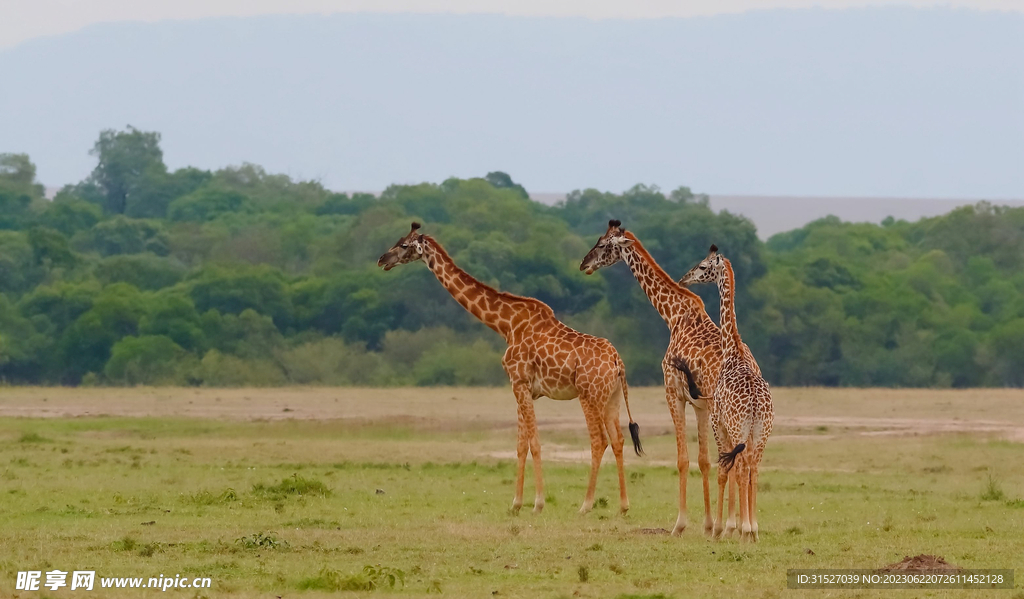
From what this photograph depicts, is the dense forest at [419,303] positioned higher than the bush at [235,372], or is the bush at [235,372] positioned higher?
the dense forest at [419,303]

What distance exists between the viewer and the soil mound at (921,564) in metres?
11.1

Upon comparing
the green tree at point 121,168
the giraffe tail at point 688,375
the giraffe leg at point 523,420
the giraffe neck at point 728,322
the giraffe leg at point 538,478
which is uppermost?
the green tree at point 121,168

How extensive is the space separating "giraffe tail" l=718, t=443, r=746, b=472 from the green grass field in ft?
2.33

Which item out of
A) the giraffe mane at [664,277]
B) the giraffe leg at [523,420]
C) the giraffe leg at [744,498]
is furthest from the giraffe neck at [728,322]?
the giraffe leg at [523,420]

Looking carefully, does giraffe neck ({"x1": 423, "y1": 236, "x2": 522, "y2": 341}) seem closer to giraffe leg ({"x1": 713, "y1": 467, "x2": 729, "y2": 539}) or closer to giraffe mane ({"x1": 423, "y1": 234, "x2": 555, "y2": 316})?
giraffe mane ({"x1": 423, "y1": 234, "x2": 555, "y2": 316})

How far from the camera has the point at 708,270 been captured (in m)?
14.6

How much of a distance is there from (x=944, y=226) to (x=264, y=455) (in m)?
57.6

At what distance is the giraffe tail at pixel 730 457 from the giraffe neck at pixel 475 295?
4455 millimetres

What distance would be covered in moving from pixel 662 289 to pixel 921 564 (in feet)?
15.6

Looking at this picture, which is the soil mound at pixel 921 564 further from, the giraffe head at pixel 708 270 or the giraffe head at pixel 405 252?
the giraffe head at pixel 405 252

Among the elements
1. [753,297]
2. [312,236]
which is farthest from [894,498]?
[312,236]

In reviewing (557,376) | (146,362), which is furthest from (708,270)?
(146,362)

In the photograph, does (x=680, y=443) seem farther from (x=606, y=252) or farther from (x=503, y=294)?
(x=503, y=294)

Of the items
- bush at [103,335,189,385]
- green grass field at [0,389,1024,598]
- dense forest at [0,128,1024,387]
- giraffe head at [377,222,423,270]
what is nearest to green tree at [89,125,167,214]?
dense forest at [0,128,1024,387]
